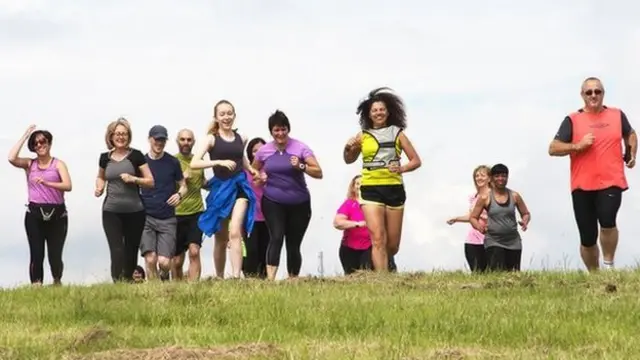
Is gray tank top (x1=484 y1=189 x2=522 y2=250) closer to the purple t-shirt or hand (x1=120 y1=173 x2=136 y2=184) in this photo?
the purple t-shirt

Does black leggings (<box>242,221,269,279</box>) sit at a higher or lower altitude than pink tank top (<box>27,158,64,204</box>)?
lower

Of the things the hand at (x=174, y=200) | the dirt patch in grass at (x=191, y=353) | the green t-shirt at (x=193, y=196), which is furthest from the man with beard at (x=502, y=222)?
the dirt patch in grass at (x=191, y=353)

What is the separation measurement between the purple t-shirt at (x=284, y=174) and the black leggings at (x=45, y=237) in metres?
2.50

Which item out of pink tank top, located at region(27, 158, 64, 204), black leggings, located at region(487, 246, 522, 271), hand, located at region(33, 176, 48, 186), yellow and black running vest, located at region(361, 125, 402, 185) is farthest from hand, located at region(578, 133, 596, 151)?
hand, located at region(33, 176, 48, 186)

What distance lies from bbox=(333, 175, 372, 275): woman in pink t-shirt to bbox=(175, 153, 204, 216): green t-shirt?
185 cm

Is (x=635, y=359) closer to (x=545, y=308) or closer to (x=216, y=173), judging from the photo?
(x=545, y=308)

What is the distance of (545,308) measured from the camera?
9.20 meters

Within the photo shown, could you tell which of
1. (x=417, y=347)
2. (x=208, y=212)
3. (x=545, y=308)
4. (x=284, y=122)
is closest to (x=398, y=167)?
(x=284, y=122)

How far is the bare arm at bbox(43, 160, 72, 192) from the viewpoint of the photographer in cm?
1398

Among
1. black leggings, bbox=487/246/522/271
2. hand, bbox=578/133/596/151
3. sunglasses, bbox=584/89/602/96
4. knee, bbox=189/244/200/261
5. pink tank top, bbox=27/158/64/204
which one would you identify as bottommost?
black leggings, bbox=487/246/522/271

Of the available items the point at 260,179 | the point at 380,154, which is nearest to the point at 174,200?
the point at 260,179

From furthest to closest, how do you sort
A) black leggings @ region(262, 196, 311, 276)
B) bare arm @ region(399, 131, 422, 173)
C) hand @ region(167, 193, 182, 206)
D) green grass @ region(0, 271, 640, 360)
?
hand @ region(167, 193, 182, 206) < black leggings @ region(262, 196, 311, 276) < bare arm @ region(399, 131, 422, 173) < green grass @ region(0, 271, 640, 360)

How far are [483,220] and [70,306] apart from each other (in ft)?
23.7

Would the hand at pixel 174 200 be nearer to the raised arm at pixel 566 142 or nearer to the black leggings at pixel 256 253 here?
the black leggings at pixel 256 253
